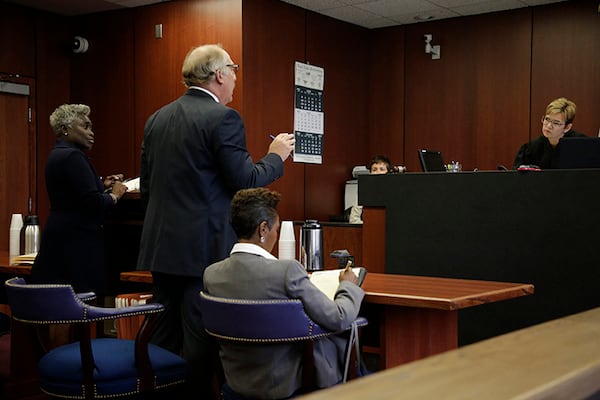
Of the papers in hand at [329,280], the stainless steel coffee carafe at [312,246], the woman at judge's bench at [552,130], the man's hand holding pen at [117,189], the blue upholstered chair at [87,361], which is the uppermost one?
the woman at judge's bench at [552,130]

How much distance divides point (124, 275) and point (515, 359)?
259 cm

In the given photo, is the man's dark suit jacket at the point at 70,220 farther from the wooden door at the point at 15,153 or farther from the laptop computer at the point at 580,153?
the wooden door at the point at 15,153

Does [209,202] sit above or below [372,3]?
below

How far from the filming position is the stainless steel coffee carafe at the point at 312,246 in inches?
116

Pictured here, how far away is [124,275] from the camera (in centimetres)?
322

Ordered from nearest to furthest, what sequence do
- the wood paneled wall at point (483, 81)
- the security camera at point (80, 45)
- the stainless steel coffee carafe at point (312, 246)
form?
the stainless steel coffee carafe at point (312, 246)
the wood paneled wall at point (483, 81)
the security camera at point (80, 45)

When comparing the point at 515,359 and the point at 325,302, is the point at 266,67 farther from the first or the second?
the point at 515,359

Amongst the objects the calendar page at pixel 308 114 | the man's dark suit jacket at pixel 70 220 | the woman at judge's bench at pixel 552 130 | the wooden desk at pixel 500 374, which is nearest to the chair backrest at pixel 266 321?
the wooden desk at pixel 500 374

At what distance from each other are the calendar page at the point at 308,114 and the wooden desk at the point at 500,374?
523cm

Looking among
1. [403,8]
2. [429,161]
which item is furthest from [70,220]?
[403,8]

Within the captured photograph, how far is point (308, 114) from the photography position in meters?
6.19

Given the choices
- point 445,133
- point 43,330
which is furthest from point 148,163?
point 445,133

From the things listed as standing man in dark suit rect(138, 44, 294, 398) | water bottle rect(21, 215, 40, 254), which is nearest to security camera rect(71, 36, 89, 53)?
water bottle rect(21, 215, 40, 254)

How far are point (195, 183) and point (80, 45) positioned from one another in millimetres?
4211
